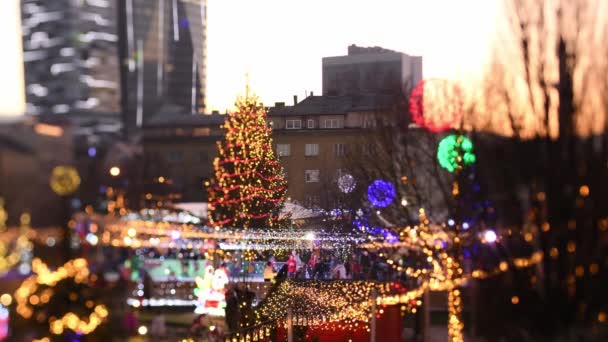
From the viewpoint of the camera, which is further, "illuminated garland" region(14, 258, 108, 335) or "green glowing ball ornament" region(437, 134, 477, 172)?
"green glowing ball ornament" region(437, 134, 477, 172)

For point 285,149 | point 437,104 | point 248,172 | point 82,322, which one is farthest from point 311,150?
point 82,322

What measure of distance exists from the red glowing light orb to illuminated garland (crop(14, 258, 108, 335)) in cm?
1229

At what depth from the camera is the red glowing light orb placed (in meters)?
24.5

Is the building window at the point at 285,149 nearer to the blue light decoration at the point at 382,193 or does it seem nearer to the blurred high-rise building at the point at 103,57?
the blue light decoration at the point at 382,193

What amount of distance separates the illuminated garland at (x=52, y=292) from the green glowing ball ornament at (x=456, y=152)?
950cm

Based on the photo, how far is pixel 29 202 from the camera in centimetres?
1028

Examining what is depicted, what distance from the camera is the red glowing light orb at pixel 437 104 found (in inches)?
964

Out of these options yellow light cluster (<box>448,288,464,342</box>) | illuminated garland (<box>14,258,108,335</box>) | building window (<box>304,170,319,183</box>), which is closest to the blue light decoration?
yellow light cluster (<box>448,288,464,342</box>)

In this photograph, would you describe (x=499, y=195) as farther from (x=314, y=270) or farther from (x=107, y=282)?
(x=314, y=270)

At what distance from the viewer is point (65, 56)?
37.2 feet

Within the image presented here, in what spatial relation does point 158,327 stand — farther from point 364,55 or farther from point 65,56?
point 364,55

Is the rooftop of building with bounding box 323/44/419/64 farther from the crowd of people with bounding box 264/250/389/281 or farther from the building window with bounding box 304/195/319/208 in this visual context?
the crowd of people with bounding box 264/250/389/281

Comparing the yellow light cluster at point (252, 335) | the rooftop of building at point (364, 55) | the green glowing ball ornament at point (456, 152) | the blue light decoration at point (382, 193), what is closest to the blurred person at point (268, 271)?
the blue light decoration at point (382, 193)

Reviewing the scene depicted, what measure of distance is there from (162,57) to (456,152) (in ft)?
26.8
